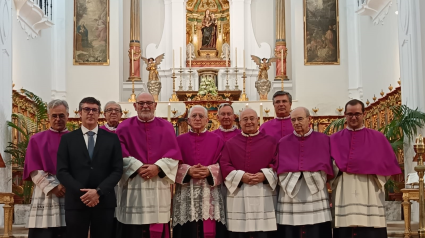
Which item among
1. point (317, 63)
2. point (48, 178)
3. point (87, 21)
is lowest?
point (48, 178)

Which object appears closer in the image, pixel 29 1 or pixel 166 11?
pixel 29 1

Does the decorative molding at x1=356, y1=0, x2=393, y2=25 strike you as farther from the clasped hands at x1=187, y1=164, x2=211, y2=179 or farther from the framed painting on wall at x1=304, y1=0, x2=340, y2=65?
the clasped hands at x1=187, y1=164, x2=211, y2=179

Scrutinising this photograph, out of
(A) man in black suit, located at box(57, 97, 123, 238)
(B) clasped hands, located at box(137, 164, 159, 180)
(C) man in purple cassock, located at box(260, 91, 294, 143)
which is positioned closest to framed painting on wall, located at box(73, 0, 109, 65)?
(C) man in purple cassock, located at box(260, 91, 294, 143)

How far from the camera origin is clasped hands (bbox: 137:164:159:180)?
611 cm

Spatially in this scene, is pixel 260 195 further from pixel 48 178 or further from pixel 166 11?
pixel 166 11

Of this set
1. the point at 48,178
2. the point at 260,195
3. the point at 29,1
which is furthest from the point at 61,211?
the point at 29,1

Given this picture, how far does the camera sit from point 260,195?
6238 mm

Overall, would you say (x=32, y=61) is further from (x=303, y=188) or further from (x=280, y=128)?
(x=303, y=188)

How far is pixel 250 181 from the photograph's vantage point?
6.20 meters

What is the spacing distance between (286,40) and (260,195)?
552 inches

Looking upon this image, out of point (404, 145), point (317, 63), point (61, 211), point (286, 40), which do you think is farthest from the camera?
point (286, 40)

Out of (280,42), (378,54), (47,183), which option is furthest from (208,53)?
(47,183)

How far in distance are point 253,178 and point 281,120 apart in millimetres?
1309

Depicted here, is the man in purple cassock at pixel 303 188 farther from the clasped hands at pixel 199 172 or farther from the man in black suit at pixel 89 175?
the man in black suit at pixel 89 175
